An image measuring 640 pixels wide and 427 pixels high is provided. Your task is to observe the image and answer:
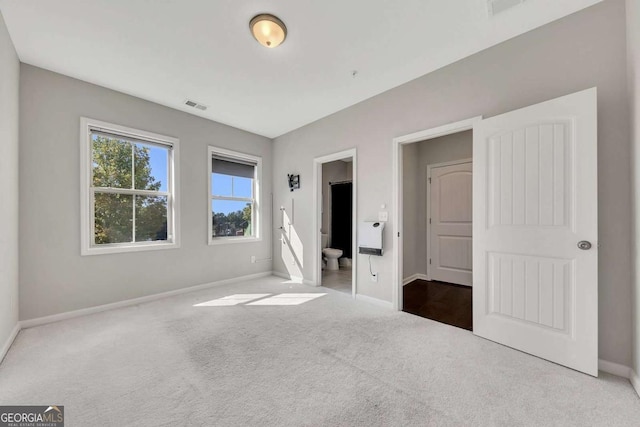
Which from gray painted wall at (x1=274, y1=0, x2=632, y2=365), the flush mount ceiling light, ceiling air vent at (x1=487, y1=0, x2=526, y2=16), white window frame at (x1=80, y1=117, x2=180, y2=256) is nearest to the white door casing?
gray painted wall at (x1=274, y1=0, x2=632, y2=365)

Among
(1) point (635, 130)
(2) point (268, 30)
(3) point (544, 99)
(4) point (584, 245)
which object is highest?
(2) point (268, 30)

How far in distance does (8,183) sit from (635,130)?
494 cm

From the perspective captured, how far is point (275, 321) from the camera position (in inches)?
107

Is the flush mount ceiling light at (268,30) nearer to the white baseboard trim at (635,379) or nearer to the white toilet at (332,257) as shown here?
the white baseboard trim at (635,379)

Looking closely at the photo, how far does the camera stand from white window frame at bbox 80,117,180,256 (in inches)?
113

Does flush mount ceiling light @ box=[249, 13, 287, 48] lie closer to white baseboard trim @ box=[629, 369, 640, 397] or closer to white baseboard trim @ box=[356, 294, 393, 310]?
white baseboard trim @ box=[356, 294, 393, 310]

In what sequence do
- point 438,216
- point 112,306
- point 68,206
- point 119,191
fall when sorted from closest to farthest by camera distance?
point 68,206 → point 112,306 → point 119,191 → point 438,216

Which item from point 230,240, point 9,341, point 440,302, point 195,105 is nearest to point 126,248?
point 9,341

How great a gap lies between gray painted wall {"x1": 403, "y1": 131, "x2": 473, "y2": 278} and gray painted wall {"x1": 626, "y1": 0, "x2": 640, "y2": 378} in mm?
2457

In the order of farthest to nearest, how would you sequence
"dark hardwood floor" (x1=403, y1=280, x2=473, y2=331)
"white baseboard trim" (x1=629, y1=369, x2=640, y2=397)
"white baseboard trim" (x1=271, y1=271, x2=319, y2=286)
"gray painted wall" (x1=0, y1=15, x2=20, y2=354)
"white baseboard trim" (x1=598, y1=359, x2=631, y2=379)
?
1. "white baseboard trim" (x1=271, y1=271, x2=319, y2=286)
2. "dark hardwood floor" (x1=403, y1=280, x2=473, y2=331)
3. "gray painted wall" (x1=0, y1=15, x2=20, y2=354)
4. "white baseboard trim" (x1=598, y1=359, x2=631, y2=379)
5. "white baseboard trim" (x1=629, y1=369, x2=640, y2=397)

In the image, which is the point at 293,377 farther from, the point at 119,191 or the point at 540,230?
the point at 119,191

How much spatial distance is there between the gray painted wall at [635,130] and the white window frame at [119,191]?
4.67 m

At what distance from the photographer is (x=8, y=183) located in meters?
2.18

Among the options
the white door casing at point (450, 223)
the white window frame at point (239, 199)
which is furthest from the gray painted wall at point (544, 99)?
the white window frame at point (239, 199)
